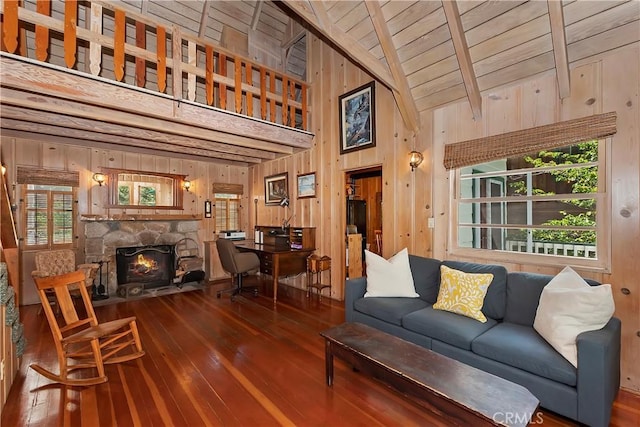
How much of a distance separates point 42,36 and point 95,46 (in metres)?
0.39

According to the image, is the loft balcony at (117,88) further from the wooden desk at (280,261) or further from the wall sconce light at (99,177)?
the wooden desk at (280,261)

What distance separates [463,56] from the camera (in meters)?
2.63

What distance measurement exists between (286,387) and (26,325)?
354cm

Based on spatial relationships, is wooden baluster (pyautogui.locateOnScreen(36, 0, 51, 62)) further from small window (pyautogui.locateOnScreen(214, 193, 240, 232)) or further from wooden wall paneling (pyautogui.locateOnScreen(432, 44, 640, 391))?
wooden wall paneling (pyautogui.locateOnScreen(432, 44, 640, 391))

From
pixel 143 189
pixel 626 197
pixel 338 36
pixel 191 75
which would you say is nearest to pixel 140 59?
pixel 191 75

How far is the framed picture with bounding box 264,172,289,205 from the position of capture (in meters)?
5.46

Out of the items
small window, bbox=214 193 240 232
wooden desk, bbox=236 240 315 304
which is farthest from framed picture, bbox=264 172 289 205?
wooden desk, bbox=236 240 315 304

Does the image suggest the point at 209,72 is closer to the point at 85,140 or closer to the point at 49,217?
the point at 85,140

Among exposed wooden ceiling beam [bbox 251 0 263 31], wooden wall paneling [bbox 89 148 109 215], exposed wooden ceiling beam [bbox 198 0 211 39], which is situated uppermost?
exposed wooden ceiling beam [bbox 251 0 263 31]

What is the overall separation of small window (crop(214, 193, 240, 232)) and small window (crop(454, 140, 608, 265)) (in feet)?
15.5

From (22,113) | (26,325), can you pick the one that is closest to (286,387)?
(26,325)

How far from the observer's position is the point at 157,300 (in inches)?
177

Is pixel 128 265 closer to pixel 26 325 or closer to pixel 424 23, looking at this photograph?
pixel 26 325

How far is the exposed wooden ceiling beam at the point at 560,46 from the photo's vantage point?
2.09 meters
